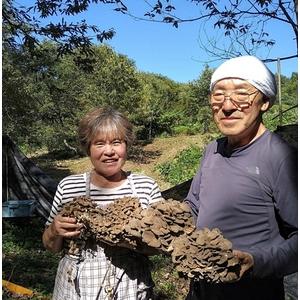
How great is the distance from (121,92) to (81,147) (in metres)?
20.0

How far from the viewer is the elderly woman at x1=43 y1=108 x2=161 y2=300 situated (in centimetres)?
170

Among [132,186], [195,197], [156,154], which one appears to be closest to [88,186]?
[132,186]

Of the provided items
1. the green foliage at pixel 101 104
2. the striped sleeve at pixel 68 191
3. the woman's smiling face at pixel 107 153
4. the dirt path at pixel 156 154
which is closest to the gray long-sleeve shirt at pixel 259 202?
the woman's smiling face at pixel 107 153

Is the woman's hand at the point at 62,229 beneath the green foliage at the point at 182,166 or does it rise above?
beneath

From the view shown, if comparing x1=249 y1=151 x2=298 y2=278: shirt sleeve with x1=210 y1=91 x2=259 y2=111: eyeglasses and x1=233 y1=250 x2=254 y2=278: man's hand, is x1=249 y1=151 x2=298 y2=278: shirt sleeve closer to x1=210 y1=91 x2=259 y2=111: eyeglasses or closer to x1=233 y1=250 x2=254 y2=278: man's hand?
x1=233 y1=250 x2=254 y2=278: man's hand

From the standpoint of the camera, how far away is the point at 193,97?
25.6m

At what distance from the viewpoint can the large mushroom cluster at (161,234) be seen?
1.25m

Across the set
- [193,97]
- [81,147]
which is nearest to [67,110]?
[193,97]

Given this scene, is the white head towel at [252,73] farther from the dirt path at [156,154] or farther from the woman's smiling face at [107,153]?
the dirt path at [156,154]

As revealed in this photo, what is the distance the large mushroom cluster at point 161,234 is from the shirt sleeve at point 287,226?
0.10m

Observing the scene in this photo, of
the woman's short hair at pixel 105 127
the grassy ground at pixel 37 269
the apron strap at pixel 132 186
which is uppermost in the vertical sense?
the woman's short hair at pixel 105 127

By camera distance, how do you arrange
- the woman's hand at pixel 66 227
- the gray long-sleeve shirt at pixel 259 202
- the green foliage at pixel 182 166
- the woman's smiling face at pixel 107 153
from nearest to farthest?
the gray long-sleeve shirt at pixel 259 202
the woman's hand at pixel 66 227
the woman's smiling face at pixel 107 153
the green foliage at pixel 182 166

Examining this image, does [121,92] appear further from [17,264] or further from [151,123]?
[17,264]

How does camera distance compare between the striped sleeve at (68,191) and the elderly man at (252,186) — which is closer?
the elderly man at (252,186)
